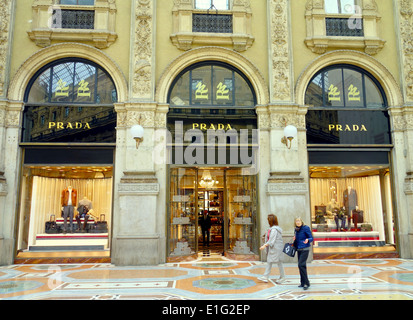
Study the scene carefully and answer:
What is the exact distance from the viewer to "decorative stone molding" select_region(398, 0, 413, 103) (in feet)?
39.7

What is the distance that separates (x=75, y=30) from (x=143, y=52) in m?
2.44

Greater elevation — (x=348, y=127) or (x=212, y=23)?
(x=212, y=23)

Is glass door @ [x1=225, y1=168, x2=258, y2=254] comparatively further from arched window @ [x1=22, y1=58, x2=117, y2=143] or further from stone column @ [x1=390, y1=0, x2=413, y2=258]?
stone column @ [x1=390, y1=0, x2=413, y2=258]

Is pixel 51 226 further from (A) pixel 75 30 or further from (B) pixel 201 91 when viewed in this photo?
(B) pixel 201 91

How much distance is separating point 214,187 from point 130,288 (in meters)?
6.27

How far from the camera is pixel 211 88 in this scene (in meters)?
12.0

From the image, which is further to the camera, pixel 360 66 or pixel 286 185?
pixel 360 66

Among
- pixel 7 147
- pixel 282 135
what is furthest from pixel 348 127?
pixel 7 147

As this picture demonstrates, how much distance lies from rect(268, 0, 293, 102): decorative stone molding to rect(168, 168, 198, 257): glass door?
4.04 metres

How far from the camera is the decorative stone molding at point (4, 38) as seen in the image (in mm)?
11258

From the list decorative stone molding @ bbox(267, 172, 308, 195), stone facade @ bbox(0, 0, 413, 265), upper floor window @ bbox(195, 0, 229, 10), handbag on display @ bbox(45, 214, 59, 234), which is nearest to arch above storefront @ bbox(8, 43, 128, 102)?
stone facade @ bbox(0, 0, 413, 265)

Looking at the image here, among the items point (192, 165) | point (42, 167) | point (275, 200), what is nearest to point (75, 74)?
point (42, 167)

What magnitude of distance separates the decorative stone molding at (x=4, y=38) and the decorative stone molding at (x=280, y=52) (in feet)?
29.1

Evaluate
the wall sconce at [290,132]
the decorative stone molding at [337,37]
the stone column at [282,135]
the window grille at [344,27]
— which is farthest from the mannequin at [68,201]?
the window grille at [344,27]
